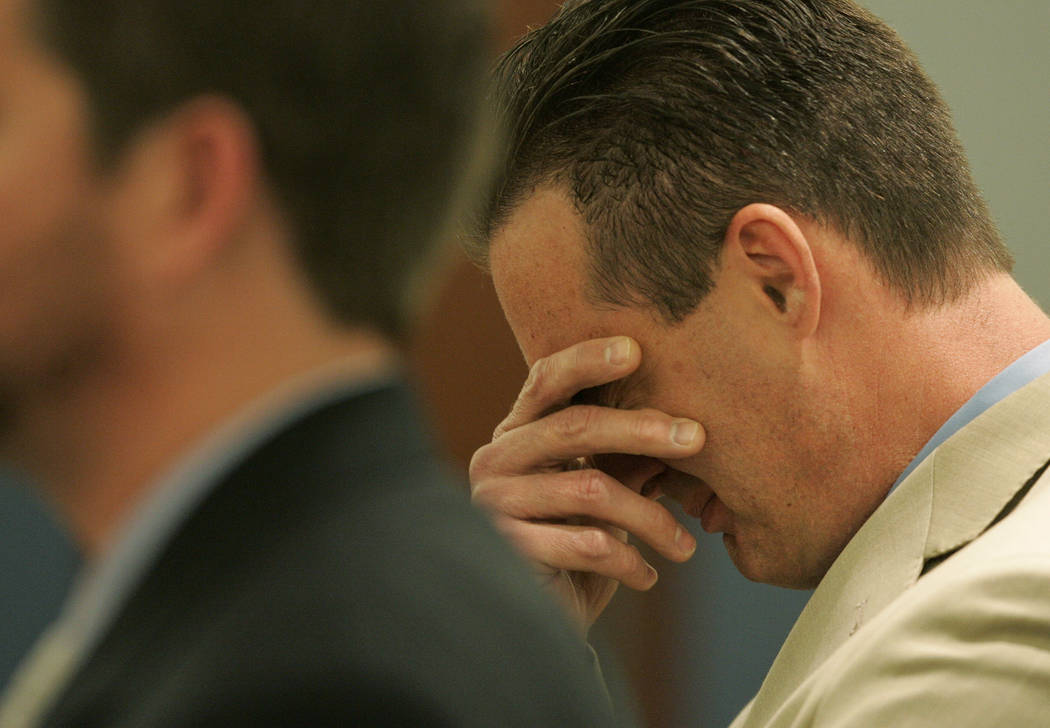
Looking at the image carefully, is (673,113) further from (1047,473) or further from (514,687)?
(514,687)

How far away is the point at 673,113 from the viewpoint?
3.90 feet

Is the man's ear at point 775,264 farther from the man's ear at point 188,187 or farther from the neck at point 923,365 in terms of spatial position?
the man's ear at point 188,187

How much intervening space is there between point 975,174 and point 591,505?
→ 1.54 metres

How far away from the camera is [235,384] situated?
1.45 ft

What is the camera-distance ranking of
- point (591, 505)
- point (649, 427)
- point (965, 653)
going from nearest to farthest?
point (965, 653), point (649, 427), point (591, 505)

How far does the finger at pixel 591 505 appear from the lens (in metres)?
1.30

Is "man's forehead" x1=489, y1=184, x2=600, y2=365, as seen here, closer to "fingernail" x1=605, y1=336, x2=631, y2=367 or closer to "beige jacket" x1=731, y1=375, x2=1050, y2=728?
"fingernail" x1=605, y1=336, x2=631, y2=367

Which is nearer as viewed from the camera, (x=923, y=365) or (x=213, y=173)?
(x=213, y=173)

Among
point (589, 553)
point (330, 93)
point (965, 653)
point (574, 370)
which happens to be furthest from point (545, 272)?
point (330, 93)

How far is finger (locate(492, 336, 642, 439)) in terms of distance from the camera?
3.98 ft

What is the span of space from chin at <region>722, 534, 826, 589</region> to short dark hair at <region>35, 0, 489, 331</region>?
843mm

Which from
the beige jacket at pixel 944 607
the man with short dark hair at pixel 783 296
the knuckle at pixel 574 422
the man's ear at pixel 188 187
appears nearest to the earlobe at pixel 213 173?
the man's ear at pixel 188 187

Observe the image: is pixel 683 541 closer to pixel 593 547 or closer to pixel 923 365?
pixel 593 547

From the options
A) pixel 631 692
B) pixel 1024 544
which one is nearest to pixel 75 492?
pixel 1024 544
